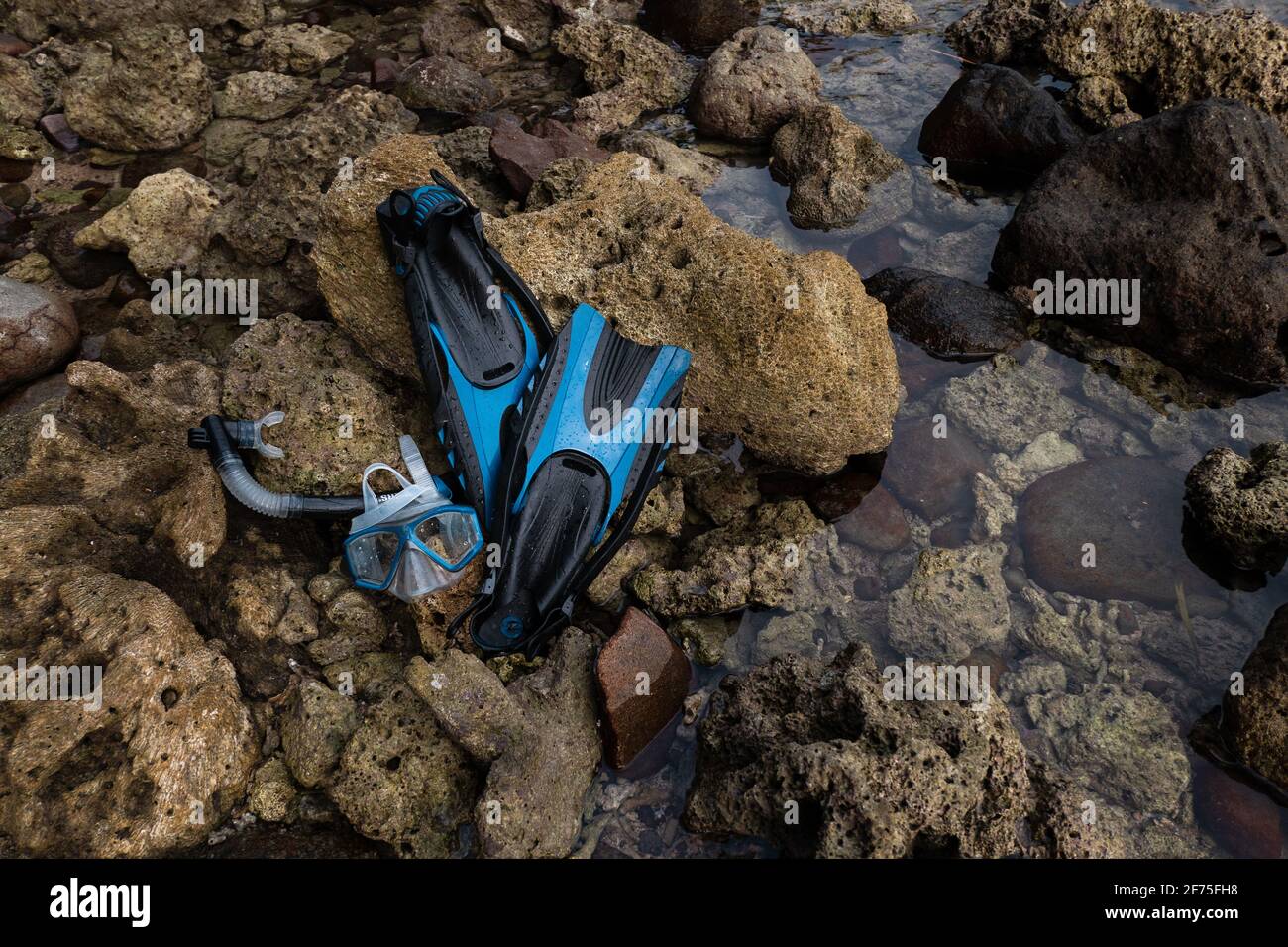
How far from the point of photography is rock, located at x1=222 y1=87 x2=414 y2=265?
5.77 metres

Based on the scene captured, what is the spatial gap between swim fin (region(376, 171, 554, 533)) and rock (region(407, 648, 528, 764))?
33.6 inches

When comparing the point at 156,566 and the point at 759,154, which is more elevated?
the point at 759,154

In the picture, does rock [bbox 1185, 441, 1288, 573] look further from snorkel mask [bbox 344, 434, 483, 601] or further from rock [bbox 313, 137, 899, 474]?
snorkel mask [bbox 344, 434, 483, 601]

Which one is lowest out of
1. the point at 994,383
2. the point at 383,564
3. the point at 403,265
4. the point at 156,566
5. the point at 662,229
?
the point at 156,566

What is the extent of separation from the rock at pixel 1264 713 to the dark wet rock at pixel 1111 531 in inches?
26.2

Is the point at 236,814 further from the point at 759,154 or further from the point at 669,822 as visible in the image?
the point at 759,154

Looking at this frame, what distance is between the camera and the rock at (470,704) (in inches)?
152

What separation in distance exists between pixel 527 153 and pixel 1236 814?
6192mm

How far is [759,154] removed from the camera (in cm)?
745

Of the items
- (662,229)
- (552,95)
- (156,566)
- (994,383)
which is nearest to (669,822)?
(156,566)

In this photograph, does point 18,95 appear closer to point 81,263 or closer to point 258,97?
point 258,97

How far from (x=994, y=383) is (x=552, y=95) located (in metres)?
5.32

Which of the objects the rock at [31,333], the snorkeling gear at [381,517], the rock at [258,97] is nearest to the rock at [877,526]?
the snorkeling gear at [381,517]

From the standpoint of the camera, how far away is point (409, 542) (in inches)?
162
